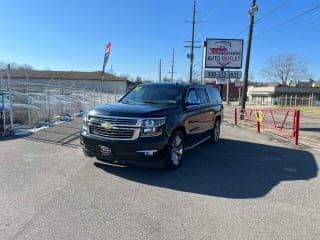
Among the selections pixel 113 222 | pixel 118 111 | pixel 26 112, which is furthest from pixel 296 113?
pixel 26 112

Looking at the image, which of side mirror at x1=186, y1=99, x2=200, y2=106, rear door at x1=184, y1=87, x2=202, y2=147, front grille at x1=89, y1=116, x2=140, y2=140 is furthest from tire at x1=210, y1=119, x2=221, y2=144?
front grille at x1=89, y1=116, x2=140, y2=140

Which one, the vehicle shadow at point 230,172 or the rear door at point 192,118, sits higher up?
the rear door at point 192,118

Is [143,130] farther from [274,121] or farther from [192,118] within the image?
[274,121]

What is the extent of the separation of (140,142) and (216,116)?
182 inches

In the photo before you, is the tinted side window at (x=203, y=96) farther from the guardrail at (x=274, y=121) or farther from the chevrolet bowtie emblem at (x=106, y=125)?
the guardrail at (x=274, y=121)

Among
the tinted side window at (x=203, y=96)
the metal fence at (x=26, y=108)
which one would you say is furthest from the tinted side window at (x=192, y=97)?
the metal fence at (x=26, y=108)

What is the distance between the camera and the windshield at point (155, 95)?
6.65 meters

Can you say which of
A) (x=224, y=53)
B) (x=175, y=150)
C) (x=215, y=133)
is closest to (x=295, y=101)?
(x=224, y=53)

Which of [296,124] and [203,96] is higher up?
[203,96]

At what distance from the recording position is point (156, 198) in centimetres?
445

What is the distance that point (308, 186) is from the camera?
209 inches

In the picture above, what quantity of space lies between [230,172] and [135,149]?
2204 millimetres

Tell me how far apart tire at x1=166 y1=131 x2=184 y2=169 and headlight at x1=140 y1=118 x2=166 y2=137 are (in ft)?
1.39

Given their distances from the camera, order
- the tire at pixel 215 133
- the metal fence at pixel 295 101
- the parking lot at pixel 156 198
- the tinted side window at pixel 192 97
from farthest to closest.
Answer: the metal fence at pixel 295 101, the tire at pixel 215 133, the tinted side window at pixel 192 97, the parking lot at pixel 156 198
